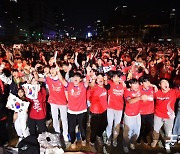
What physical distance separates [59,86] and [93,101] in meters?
0.97

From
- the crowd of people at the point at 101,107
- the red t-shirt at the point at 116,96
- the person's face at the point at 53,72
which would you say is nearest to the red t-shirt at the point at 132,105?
the crowd of people at the point at 101,107

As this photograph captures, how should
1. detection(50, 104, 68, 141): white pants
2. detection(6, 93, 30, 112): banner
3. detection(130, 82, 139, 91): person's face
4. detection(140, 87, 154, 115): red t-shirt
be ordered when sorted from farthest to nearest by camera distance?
detection(50, 104, 68, 141): white pants → detection(140, 87, 154, 115): red t-shirt → detection(6, 93, 30, 112): banner → detection(130, 82, 139, 91): person's face

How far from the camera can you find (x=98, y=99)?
701cm

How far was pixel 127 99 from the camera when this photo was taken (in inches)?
268

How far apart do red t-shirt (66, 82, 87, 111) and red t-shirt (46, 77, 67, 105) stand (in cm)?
36

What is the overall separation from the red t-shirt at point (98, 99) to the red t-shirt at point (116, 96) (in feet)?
0.63

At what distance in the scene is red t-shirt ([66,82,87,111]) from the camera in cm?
696

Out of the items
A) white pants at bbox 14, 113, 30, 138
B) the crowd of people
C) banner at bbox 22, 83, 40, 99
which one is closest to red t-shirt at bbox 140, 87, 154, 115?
the crowd of people

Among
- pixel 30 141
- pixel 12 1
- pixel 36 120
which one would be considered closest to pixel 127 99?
pixel 36 120

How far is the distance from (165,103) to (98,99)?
1.63 metres

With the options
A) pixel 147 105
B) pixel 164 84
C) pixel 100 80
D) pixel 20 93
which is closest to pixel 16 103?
pixel 20 93

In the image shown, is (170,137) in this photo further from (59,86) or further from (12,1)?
(12,1)

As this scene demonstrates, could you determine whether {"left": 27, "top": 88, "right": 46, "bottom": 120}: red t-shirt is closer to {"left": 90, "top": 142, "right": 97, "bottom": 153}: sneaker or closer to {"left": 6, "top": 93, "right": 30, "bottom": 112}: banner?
{"left": 6, "top": 93, "right": 30, "bottom": 112}: banner

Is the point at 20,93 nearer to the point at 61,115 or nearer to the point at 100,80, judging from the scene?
the point at 61,115
